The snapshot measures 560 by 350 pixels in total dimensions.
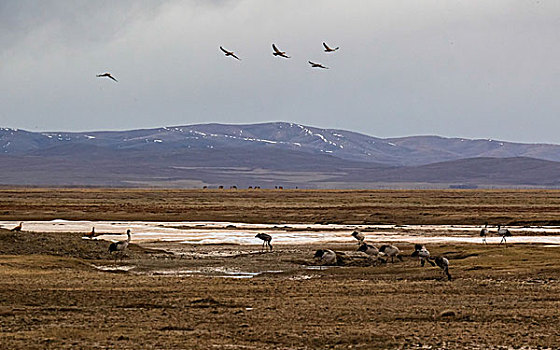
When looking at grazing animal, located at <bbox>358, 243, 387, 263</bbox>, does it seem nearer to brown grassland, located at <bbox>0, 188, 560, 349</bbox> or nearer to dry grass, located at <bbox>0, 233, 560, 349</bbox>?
brown grassland, located at <bbox>0, 188, 560, 349</bbox>

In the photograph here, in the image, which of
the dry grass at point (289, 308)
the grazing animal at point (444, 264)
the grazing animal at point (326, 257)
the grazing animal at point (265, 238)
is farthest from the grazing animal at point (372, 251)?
the grazing animal at point (444, 264)

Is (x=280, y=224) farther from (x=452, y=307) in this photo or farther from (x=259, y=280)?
(x=452, y=307)

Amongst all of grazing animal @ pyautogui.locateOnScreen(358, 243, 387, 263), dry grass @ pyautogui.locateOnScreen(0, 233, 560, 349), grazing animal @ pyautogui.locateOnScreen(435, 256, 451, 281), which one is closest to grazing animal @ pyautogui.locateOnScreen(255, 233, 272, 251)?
grazing animal @ pyautogui.locateOnScreen(358, 243, 387, 263)

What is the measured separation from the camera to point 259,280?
2231 cm

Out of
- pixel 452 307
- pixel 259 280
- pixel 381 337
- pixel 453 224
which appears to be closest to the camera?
pixel 381 337

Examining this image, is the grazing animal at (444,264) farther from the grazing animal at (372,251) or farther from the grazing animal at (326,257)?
the grazing animal at (372,251)

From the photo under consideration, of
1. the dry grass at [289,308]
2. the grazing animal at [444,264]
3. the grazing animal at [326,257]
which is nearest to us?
the dry grass at [289,308]

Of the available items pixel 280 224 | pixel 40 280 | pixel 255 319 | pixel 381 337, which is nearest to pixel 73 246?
pixel 40 280

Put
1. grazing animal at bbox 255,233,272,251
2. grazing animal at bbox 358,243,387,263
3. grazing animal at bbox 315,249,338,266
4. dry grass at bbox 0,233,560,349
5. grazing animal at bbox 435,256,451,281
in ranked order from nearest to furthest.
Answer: dry grass at bbox 0,233,560,349
grazing animal at bbox 435,256,451,281
grazing animal at bbox 315,249,338,266
grazing animal at bbox 358,243,387,263
grazing animal at bbox 255,233,272,251

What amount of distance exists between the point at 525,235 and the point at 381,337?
27.7m

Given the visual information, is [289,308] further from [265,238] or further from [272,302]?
[265,238]

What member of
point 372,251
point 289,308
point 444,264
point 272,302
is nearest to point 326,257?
point 372,251

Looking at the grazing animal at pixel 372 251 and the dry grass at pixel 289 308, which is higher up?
the grazing animal at pixel 372 251

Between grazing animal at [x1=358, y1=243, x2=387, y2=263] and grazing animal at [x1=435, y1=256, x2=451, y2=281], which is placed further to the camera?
grazing animal at [x1=358, y1=243, x2=387, y2=263]
